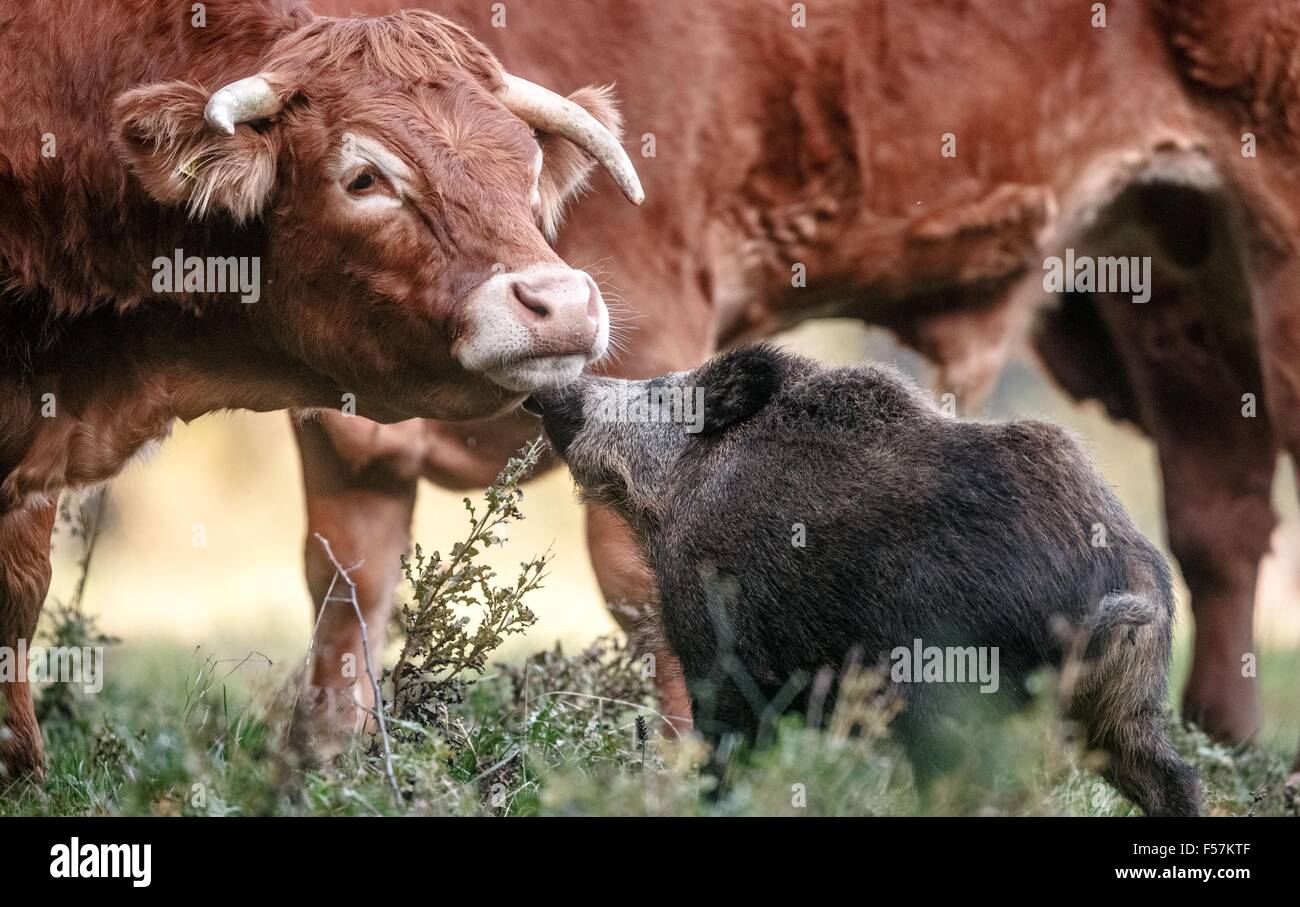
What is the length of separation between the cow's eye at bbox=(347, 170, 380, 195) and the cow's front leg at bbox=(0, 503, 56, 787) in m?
1.64

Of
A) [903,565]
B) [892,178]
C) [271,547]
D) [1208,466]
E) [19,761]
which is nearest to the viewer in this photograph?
[903,565]

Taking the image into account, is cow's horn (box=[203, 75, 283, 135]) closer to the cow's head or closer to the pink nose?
the cow's head

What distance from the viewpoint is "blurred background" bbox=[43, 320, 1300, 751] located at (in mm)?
9578

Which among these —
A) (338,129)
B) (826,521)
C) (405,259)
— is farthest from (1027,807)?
(338,129)

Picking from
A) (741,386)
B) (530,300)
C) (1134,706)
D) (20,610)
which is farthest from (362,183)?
(1134,706)

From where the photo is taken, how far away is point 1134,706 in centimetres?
432

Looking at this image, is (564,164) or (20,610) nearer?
(564,164)

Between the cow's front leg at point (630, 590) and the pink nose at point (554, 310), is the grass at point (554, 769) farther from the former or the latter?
the pink nose at point (554, 310)

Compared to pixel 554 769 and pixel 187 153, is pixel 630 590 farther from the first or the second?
pixel 187 153

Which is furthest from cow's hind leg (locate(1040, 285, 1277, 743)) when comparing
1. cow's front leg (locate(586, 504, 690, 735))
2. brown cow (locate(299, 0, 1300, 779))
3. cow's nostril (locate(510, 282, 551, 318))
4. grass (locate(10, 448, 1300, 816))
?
cow's nostril (locate(510, 282, 551, 318))

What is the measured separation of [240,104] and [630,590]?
2.58 m

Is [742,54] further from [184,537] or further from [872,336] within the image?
[184,537]

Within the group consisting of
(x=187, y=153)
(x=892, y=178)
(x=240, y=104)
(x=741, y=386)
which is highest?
(x=892, y=178)

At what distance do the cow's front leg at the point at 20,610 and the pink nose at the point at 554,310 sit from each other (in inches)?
79.4
